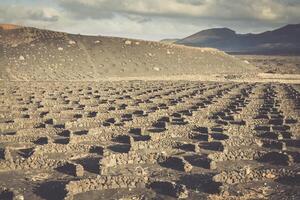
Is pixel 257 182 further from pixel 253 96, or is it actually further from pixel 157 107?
pixel 253 96

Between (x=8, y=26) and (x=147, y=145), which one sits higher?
→ (x=8, y=26)

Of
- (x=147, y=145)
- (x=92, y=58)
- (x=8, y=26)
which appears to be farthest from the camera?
(x=8, y=26)

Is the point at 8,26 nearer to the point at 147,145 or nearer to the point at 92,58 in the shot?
the point at 92,58

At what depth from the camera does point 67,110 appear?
32.4 metres

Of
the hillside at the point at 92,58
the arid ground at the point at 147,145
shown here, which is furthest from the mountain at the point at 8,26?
the arid ground at the point at 147,145

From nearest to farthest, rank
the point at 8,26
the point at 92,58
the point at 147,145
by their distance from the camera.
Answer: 1. the point at 147,145
2. the point at 92,58
3. the point at 8,26

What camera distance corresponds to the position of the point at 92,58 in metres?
81.0

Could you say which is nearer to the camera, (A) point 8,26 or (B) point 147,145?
(B) point 147,145

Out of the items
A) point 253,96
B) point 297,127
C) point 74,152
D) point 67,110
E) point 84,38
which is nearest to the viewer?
point 74,152

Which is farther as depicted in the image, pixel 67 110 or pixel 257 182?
pixel 67 110

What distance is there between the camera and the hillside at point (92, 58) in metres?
72.6

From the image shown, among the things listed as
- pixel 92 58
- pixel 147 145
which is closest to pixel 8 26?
pixel 92 58

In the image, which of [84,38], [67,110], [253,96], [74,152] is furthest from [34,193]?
[84,38]

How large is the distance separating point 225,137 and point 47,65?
55453 millimetres
